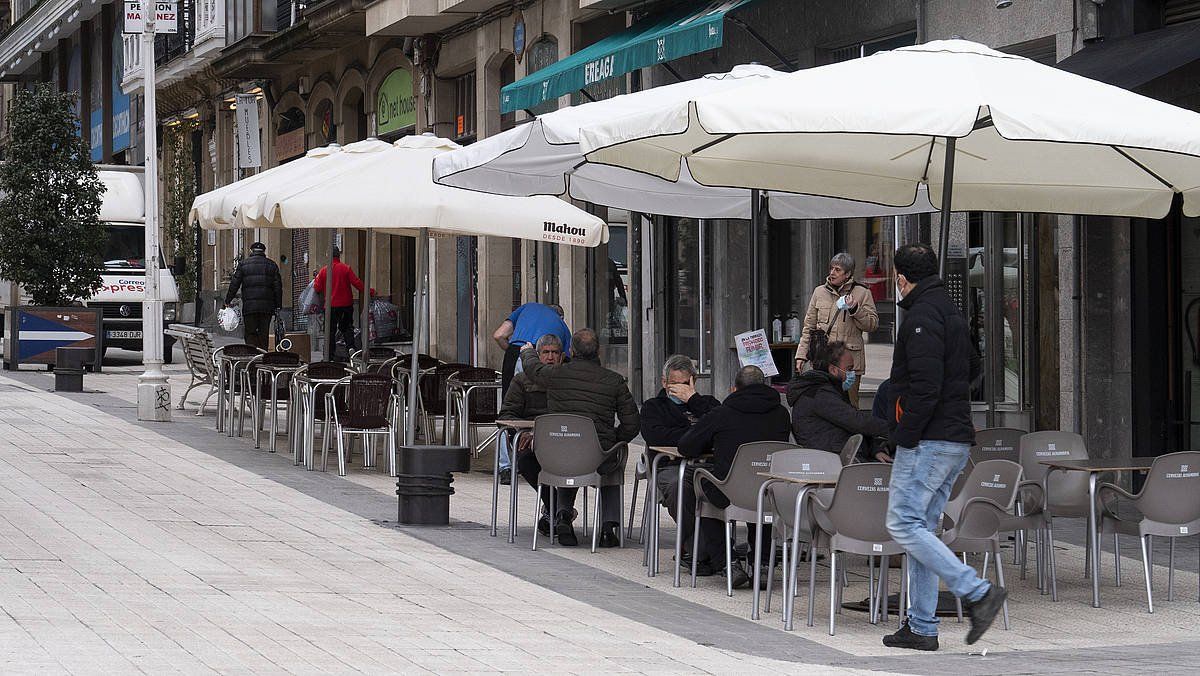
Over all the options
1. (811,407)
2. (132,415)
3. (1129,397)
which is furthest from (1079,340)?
(132,415)

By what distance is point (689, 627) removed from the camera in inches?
329

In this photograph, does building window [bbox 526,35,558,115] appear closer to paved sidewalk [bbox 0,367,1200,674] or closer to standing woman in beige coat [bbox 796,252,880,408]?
standing woman in beige coat [bbox 796,252,880,408]

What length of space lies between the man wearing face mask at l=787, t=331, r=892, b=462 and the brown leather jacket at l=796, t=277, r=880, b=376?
3.64m

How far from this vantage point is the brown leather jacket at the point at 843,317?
1338cm

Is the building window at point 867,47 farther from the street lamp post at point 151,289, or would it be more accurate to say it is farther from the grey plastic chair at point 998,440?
the street lamp post at point 151,289

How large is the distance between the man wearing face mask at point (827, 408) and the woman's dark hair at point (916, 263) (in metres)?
1.71

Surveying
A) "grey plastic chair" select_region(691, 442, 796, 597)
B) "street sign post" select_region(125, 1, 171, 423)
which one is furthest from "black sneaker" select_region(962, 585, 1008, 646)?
"street sign post" select_region(125, 1, 171, 423)

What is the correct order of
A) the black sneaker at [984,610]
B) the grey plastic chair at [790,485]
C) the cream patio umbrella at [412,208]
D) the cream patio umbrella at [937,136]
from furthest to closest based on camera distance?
the cream patio umbrella at [412,208] < the grey plastic chair at [790,485] < the cream patio umbrella at [937,136] < the black sneaker at [984,610]

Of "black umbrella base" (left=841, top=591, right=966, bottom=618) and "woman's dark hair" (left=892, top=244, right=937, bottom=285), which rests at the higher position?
"woman's dark hair" (left=892, top=244, right=937, bottom=285)

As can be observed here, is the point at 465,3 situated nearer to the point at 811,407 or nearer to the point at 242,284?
the point at 242,284

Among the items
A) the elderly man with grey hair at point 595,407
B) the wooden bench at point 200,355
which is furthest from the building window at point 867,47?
the wooden bench at point 200,355

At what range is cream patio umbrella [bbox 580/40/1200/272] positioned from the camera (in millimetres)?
8094

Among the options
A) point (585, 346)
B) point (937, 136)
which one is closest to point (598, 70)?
point (585, 346)

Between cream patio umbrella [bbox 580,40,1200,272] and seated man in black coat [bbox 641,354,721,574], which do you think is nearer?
cream patio umbrella [bbox 580,40,1200,272]
